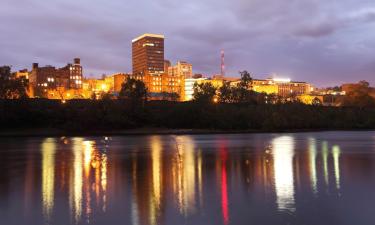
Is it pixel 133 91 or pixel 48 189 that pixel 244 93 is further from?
pixel 48 189

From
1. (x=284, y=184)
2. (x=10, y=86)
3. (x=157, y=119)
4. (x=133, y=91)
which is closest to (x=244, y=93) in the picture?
(x=133, y=91)

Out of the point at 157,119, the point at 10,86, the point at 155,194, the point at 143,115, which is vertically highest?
the point at 10,86

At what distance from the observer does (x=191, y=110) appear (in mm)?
112562

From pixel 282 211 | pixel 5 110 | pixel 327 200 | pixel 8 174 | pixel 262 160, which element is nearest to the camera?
pixel 282 211

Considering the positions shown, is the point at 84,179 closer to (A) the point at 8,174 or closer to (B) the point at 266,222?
(A) the point at 8,174

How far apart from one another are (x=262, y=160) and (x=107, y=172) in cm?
1176

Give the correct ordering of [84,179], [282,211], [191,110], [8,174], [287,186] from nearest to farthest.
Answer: [282,211] → [287,186] → [84,179] → [8,174] → [191,110]

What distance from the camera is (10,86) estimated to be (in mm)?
101188

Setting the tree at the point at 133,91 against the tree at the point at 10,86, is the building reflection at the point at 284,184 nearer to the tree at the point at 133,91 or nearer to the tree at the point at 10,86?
the tree at the point at 10,86

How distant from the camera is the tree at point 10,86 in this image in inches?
3951

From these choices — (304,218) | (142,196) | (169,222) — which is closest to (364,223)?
(304,218)

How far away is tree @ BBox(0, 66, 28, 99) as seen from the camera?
329 feet

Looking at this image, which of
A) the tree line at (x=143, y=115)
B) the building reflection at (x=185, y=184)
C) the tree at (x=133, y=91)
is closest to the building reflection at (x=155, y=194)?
the building reflection at (x=185, y=184)

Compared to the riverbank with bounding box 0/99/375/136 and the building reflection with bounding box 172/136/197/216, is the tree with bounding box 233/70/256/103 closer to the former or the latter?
the riverbank with bounding box 0/99/375/136
